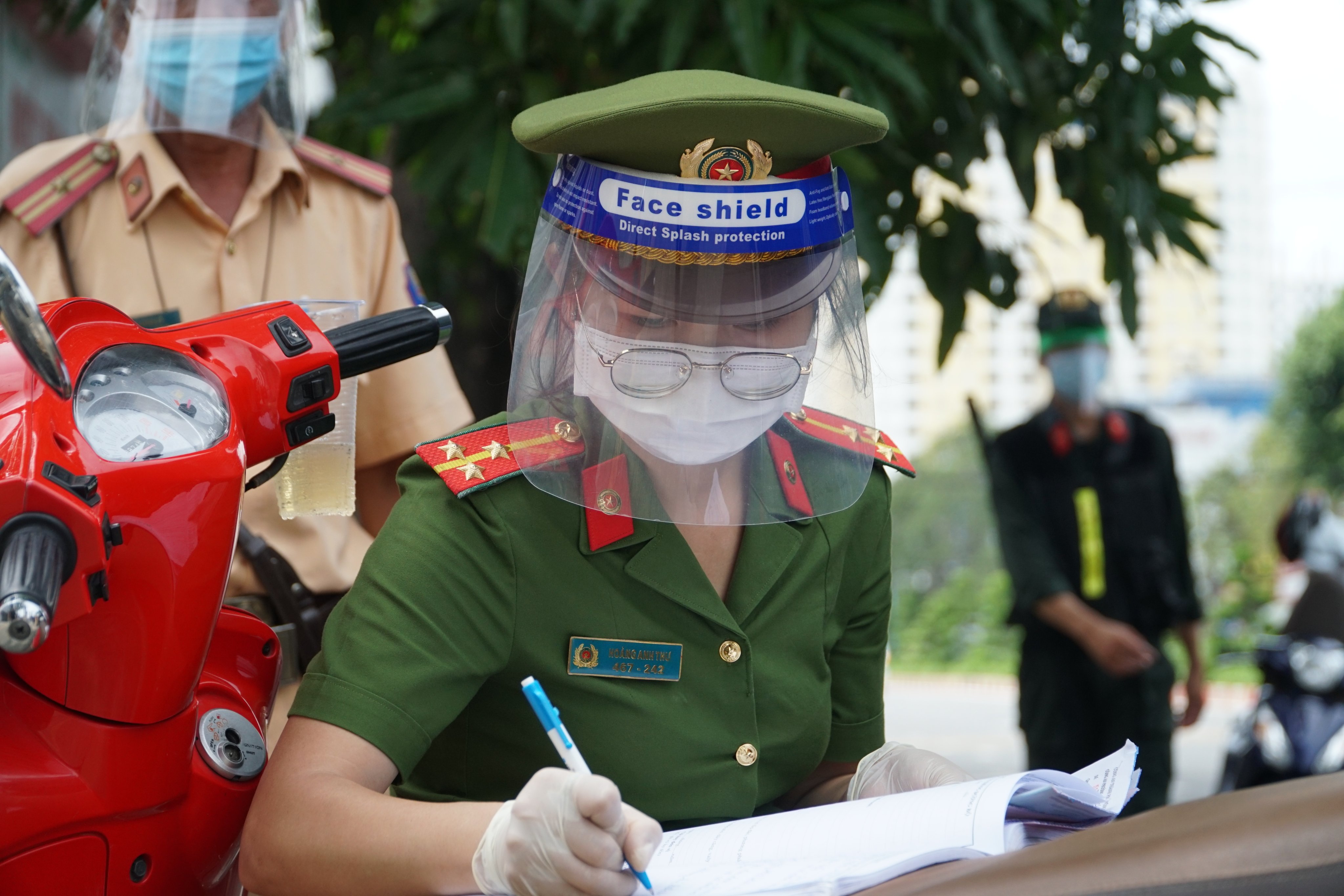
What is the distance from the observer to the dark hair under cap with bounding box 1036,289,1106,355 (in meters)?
4.34

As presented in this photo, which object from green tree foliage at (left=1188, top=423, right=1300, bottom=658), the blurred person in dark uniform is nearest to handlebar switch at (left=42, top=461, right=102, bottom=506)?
the blurred person in dark uniform

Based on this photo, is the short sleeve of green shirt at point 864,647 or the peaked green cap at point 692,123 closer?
the peaked green cap at point 692,123

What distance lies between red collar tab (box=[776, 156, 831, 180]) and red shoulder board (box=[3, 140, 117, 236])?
3.73 feet

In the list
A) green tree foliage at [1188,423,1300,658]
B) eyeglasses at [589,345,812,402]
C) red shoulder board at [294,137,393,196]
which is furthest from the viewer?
green tree foliage at [1188,423,1300,658]

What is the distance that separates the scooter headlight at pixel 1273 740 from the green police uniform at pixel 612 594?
380 cm

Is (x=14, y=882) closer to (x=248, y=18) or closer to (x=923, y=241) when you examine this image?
(x=248, y=18)

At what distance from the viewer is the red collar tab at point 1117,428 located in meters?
4.24

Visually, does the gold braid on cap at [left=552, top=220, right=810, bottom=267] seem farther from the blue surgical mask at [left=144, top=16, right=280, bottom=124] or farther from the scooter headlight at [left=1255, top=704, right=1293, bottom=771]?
the scooter headlight at [left=1255, top=704, right=1293, bottom=771]

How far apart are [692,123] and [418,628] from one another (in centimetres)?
52

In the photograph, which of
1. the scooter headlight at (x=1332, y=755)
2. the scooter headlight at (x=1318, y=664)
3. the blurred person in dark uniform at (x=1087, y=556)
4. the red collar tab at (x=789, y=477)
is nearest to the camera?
the red collar tab at (x=789, y=477)

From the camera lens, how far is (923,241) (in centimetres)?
334

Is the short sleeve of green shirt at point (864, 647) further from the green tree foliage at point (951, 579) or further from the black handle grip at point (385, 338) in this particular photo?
the green tree foliage at point (951, 579)

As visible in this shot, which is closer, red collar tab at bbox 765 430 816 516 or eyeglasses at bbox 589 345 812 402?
eyeglasses at bbox 589 345 812 402

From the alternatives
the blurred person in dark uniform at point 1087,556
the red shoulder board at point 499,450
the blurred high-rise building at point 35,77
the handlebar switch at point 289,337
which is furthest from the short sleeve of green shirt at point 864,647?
the blurred high-rise building at point 35,77
